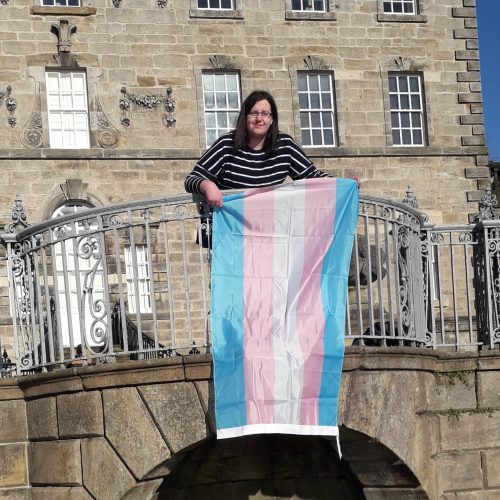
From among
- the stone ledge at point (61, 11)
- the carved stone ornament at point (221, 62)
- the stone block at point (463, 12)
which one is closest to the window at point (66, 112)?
the stone ledge at point (61, 11)

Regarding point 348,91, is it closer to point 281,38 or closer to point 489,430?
point 281,38

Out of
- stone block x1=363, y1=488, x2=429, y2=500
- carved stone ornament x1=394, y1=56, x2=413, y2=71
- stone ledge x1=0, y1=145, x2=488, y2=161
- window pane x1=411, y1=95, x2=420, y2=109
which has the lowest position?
stone block x1=363, y1=488, x2=429, y2=500

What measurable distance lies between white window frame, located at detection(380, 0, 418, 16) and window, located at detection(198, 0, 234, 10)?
339cm

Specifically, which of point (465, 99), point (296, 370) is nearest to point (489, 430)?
point (296, 370)

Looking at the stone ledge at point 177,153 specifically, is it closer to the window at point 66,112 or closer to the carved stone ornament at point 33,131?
the carved stone ornament at point 33,131

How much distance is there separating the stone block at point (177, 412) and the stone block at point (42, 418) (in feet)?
2.43

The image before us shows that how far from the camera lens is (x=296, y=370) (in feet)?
30.9

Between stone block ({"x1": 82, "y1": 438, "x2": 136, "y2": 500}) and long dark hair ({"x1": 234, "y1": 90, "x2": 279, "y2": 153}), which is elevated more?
long dark hair ({"x1": 234, "y1": 90, "x2": 279, "y2": 153})

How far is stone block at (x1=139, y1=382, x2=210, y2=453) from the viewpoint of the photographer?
9.44m

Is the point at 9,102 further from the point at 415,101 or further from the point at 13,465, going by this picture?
the point at 13,465

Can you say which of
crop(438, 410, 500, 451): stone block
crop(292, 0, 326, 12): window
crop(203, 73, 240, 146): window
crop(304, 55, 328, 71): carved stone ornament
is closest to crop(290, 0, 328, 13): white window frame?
crop(292, 0, 326, 12): window

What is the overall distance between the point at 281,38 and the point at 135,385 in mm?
21148

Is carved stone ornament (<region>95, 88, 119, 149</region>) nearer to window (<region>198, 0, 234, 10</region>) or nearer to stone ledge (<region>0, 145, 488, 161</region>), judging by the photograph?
stone ledge (<region>0, 145, 488, 161</region>)

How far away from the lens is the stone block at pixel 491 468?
10820 millimetres
